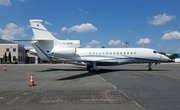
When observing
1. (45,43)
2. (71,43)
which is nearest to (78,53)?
(71,43)

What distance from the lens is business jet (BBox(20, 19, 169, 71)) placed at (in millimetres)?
22938

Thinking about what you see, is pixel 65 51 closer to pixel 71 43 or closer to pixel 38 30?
pixel 71 43

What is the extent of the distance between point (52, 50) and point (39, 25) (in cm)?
365

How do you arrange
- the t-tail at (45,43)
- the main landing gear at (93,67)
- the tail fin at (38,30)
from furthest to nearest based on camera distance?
1. the t-tail at (45,43)
2. the tail fin at (38,30)
3. the main landing gear at (93,67)

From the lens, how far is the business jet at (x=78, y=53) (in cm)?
2294

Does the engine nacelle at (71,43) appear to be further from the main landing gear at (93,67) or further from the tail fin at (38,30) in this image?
the main landing gear at (93,67)

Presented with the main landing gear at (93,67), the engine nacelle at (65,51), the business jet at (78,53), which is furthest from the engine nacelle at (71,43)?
the main landing gear at (93,67)

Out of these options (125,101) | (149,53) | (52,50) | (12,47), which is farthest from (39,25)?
(12,47)

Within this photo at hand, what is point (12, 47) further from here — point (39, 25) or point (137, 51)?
point (137, 51)

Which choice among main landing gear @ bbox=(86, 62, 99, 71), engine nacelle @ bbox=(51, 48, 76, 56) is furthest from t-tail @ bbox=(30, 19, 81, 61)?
main landing gear @ bbox=(86, 62, 99, 71)

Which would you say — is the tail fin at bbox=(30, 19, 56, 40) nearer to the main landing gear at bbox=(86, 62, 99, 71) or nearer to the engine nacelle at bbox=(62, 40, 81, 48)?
the engine nacelle at bbox=(62, 40, 81, 48)

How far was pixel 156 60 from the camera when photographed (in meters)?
23.5

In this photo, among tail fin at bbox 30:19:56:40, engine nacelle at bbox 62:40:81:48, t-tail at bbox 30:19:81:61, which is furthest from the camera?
engine nacelle at bbox 62:40:81:48

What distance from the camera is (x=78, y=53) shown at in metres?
24.5
